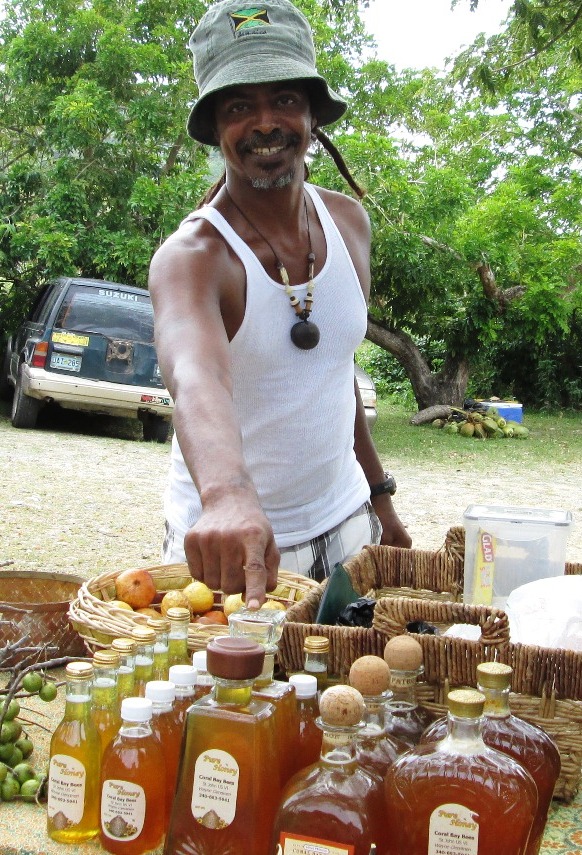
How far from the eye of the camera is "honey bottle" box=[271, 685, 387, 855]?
1206 mm

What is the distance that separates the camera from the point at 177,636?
5.84 ft

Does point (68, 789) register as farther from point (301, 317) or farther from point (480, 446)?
point (480, 446)

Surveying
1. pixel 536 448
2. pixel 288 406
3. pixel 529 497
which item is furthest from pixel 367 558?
pixel 536 448

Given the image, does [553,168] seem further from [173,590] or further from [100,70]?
[173,590]

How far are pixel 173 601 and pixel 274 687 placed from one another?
1006 millimetres

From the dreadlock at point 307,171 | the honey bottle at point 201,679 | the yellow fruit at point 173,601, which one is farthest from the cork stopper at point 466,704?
the dreadlock at point 307,171

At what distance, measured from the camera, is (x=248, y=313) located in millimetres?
2275

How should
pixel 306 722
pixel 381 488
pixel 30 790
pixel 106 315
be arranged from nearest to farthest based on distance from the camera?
pixel 306 722
pixel 30 790
pixel 381 488
pixel 106 315

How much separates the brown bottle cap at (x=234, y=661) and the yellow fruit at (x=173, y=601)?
108 cm

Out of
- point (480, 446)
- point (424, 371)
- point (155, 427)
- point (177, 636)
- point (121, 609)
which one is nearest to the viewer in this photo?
point (177, 636)

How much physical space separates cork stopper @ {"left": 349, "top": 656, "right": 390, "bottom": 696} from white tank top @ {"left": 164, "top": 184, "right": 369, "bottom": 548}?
1.03 m

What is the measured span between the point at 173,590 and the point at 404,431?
1352cm

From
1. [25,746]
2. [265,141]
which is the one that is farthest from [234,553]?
[265,141]

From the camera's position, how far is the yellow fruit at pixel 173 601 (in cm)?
234
